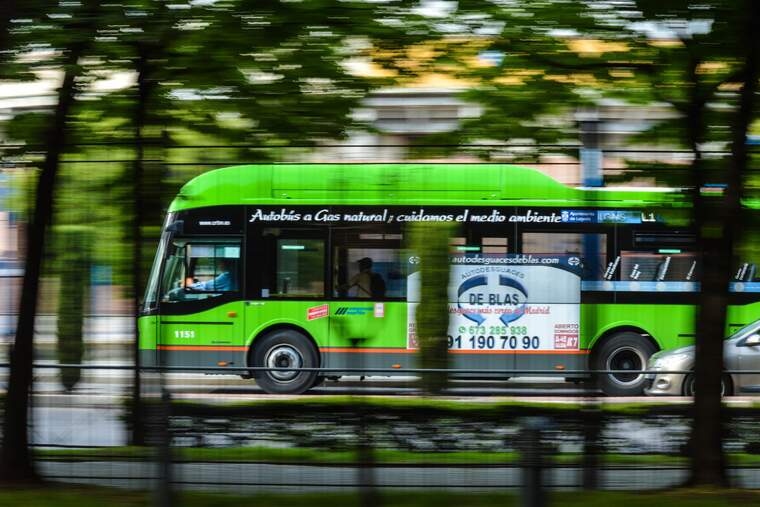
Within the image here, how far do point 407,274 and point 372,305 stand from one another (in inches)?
25.0

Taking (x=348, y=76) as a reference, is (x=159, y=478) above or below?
below

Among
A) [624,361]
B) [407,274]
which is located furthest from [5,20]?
[624,361]

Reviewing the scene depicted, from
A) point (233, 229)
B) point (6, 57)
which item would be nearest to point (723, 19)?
point (6, 57)

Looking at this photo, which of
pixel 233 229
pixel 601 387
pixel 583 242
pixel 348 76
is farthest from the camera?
pixel 233 229

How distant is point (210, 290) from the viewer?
14656 millimetres

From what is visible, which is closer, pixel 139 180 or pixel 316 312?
pixel 139 180

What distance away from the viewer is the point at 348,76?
6.71m

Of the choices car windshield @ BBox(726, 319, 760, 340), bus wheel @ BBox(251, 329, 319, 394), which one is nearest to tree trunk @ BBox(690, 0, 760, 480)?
car windshield @ BBox(726, 319, 760, 340)

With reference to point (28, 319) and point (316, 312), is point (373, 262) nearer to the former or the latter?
point (28, 319)

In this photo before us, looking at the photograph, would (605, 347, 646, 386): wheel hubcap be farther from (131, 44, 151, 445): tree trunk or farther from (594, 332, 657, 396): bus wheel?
(131, 44, 151, 445): tree trunk

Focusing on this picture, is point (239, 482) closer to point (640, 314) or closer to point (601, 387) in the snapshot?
point (601, 387)

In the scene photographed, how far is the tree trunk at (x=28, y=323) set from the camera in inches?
282

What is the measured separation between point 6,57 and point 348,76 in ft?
7.57

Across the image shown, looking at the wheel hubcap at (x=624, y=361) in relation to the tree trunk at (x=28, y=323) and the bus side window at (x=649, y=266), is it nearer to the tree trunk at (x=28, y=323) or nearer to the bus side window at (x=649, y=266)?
the bus side window at (x=649, y=266)
